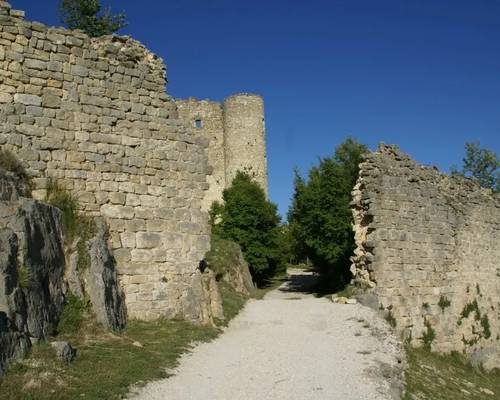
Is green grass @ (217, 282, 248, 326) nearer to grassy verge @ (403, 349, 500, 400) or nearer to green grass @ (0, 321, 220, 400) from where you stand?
green grass @ (0, 321, 220, 400)

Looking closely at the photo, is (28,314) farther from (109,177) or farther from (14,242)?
(109,177)

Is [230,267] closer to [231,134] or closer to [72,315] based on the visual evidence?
[72,315]

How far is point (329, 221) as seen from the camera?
22.2 meters

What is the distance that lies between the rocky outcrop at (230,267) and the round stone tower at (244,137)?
19.4 metres

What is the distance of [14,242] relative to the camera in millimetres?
6172

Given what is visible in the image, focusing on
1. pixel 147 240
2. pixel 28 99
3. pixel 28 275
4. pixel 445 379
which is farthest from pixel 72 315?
pixel 445 379

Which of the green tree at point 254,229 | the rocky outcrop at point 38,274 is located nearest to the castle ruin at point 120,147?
the rocky outcrop at point 38,274

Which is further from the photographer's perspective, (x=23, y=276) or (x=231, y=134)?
(x=231, y=134)

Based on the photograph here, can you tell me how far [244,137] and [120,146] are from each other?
31.1m

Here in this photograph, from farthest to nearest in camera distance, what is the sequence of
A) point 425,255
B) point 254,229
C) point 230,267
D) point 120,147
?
point 254,229 < point 230,267 < point 425,255 < point 120,147

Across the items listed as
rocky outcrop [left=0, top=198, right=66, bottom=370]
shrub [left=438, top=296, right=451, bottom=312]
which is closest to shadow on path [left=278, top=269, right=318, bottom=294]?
shrub [left=438, top=296, right=451, bottom=312]

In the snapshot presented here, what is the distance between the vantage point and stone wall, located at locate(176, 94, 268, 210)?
40188mm

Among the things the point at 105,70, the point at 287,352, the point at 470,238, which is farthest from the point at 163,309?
the point at 470,238

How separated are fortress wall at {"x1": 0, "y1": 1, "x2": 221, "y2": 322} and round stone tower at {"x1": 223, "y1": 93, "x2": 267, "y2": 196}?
1155 inches
